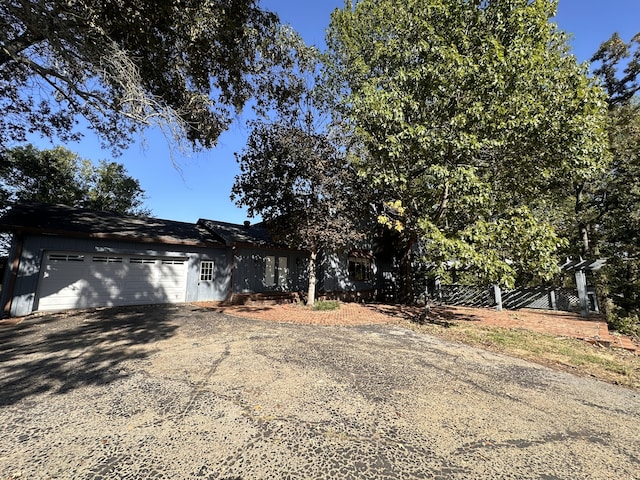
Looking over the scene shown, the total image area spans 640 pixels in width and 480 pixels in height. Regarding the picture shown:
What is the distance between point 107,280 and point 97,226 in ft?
7.00

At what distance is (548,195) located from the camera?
10.3m

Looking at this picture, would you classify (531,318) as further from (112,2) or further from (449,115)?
(112,2)

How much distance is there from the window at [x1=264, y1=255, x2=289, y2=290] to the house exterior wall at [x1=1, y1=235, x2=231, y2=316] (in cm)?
188

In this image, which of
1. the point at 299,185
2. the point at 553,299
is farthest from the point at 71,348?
the point at 553,299

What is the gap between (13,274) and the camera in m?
8.57

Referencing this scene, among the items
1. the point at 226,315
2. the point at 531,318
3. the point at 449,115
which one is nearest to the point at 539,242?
the point at 449,115

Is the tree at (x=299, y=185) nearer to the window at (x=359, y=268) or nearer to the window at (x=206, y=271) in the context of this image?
the window at (x=206, y=271)

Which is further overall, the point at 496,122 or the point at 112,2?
the point at 496,122

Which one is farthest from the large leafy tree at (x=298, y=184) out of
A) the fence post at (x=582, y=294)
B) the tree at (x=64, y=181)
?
the tree at (x=64, y=181)

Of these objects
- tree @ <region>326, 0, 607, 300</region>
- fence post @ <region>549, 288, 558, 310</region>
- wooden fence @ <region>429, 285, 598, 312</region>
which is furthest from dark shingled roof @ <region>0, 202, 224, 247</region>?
fence post @ <region>549, 288, 558, 310</region>

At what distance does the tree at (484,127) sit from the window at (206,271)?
8157mm

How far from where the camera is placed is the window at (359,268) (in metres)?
16.6

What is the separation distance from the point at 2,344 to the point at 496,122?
1258 centimetres

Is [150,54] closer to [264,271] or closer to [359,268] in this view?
[264,271]
